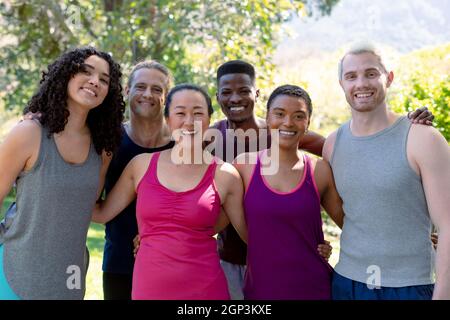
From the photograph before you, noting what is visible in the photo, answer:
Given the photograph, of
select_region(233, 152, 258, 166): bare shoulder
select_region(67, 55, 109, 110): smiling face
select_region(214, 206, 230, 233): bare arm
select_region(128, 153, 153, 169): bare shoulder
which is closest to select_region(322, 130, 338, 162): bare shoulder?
select_region(233, 152, 258, 166): bare shoulder

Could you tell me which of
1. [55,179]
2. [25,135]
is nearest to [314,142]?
[55,179]

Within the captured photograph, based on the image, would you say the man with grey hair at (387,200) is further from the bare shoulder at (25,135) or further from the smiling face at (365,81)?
the bare shoulder at (25,135)

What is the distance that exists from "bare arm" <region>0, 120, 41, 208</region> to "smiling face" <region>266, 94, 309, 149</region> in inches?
51.2

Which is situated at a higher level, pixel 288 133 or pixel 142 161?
pixel 288 133

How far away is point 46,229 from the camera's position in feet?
9.08

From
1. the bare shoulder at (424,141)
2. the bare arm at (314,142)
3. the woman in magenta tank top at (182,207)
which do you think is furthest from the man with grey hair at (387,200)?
the bare arm at (314,142)

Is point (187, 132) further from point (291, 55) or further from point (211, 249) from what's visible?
point (291, 55)

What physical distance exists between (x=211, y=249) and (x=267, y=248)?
0.31 metres

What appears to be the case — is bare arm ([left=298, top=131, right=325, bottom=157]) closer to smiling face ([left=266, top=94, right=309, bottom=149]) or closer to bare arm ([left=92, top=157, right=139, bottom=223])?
smiling face ([left=266, top=94, right=309, bottom=149])

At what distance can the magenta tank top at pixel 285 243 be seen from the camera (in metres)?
2.90

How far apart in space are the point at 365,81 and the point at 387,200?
2.13 feet

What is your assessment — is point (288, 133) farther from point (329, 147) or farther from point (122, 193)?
point (122, 193)

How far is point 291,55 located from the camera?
44.9 m

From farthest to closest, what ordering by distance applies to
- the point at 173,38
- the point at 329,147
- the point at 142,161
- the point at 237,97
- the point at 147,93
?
the point at 173,38, the point at 237,97, the point at 147,93, the point at 329,147, the point at 142,161
